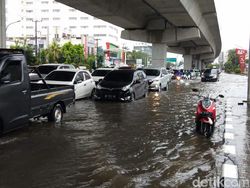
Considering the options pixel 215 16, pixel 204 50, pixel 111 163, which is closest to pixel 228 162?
pixel 111 163

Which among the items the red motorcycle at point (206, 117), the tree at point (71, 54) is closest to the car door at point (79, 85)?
the red motorcycle at point (206, 117)

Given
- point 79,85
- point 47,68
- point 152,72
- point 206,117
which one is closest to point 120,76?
point 79,85

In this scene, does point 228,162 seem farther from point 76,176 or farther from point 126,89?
point 126,89

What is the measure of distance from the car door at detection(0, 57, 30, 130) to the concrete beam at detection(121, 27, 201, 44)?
85.2ft

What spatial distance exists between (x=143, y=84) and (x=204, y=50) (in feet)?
157

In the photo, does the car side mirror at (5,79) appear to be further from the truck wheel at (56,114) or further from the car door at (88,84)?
the car door at (88,84)

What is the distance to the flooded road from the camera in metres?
5.67

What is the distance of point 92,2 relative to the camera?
70.8 feet

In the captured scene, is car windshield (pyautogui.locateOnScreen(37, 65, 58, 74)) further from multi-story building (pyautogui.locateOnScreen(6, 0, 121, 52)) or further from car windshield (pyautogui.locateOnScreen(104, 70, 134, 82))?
multi-story building (pyautogui.locateOnScreen(6, 0, 121, 52))

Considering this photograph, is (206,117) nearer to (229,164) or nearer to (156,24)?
(229,164)

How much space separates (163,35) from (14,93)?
2813cm

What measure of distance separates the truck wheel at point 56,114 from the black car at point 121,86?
230 inches

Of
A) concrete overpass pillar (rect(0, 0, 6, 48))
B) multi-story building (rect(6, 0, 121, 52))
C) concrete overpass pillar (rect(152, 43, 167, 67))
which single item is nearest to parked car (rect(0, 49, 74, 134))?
concrete overpass pillar (rect(0, 0, 6, 48))

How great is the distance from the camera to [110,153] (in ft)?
23.9
